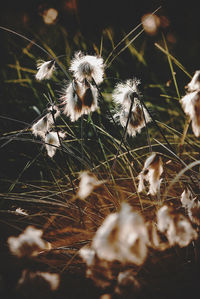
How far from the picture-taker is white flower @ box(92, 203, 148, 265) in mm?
438

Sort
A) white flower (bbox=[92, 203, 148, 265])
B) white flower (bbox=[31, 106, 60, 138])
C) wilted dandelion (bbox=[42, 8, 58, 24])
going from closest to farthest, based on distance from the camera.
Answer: white flower (bbox=[92, 203, 148, 265]), white flower (bbox=[31, 106, 60, 138]), wilted dandelion (bbox=[42, 8, 58, 24])

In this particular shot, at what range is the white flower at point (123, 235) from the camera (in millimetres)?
438

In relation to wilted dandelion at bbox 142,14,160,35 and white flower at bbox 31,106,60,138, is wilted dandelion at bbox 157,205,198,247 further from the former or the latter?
wilted dandelion at bbox 142,14,160,35

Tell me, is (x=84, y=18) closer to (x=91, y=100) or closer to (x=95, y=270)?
(x=91, y=100)

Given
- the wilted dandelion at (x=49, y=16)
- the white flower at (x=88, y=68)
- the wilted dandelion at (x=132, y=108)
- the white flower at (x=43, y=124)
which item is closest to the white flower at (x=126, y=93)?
the wilted dandelion at (x=132, y=108)

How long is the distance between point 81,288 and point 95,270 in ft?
0.48

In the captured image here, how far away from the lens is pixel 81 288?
0.74 meters

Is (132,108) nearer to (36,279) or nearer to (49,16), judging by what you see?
(36,279)

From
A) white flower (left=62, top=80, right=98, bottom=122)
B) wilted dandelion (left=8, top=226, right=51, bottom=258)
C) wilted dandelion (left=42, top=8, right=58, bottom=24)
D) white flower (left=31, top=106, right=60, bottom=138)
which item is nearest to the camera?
wilted dandelion (left=8, top=226, right=51, bottom=258)

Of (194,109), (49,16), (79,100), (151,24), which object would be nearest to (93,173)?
(79,100)

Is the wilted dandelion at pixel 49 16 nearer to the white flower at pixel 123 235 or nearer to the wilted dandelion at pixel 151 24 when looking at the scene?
the wilted dandelion at pixel 151 24

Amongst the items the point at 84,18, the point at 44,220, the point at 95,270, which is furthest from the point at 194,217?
the point at 84,18

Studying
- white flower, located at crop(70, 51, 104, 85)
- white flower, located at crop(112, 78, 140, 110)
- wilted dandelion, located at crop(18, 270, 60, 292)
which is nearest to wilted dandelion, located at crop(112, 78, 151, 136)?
white flower, located at crop(112, 78, 140, 110)

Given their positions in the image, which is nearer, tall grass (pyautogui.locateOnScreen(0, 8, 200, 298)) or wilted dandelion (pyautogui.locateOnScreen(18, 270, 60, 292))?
wilted dandelion (pyautogui.locateOnScreen(18, 270, 60, 292))
